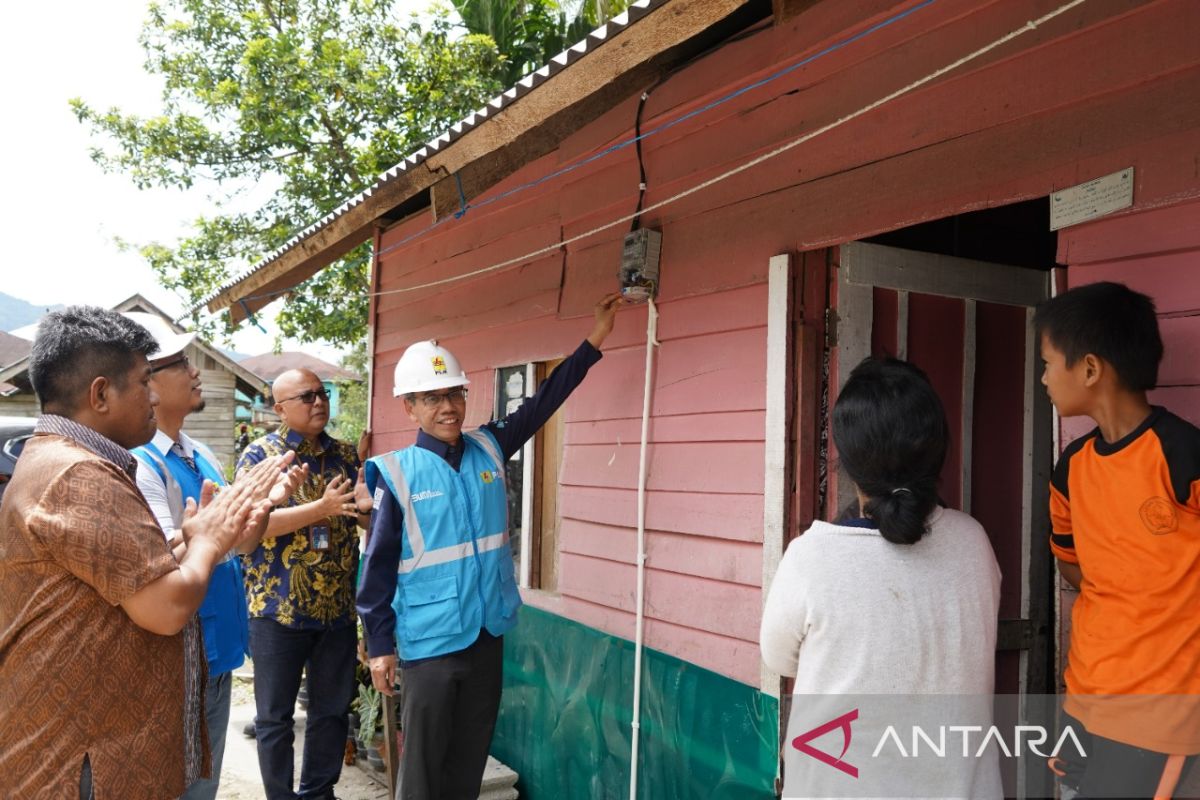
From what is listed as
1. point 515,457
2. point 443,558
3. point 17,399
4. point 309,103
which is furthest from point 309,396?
point 17,399

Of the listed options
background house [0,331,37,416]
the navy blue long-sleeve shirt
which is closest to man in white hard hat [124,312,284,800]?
the navy blue long-sleeve shirt

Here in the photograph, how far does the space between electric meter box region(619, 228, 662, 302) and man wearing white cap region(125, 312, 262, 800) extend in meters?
1.72

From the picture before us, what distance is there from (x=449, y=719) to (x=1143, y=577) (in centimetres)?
237

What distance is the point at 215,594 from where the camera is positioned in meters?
3.00

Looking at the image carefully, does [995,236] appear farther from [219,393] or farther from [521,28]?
[219,393]

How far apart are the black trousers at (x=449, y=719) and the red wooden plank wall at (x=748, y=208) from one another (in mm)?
754

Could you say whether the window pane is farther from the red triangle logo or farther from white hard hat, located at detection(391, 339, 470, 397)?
the red triangle logo

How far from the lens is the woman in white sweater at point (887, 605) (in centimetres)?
175

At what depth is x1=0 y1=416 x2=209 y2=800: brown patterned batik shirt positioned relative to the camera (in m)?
1.93

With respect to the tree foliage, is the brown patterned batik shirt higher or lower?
lower

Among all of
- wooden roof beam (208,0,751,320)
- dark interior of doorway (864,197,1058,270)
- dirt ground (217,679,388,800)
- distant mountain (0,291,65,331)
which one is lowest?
dirt ground (217,679,388,800)

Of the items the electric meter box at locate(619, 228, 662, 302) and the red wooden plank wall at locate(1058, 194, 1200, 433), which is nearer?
the red wooden plank wall at locate(1058, 194, 1200, 433)

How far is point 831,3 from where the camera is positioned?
3.09 metres

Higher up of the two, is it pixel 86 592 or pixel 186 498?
pixel 186 498
